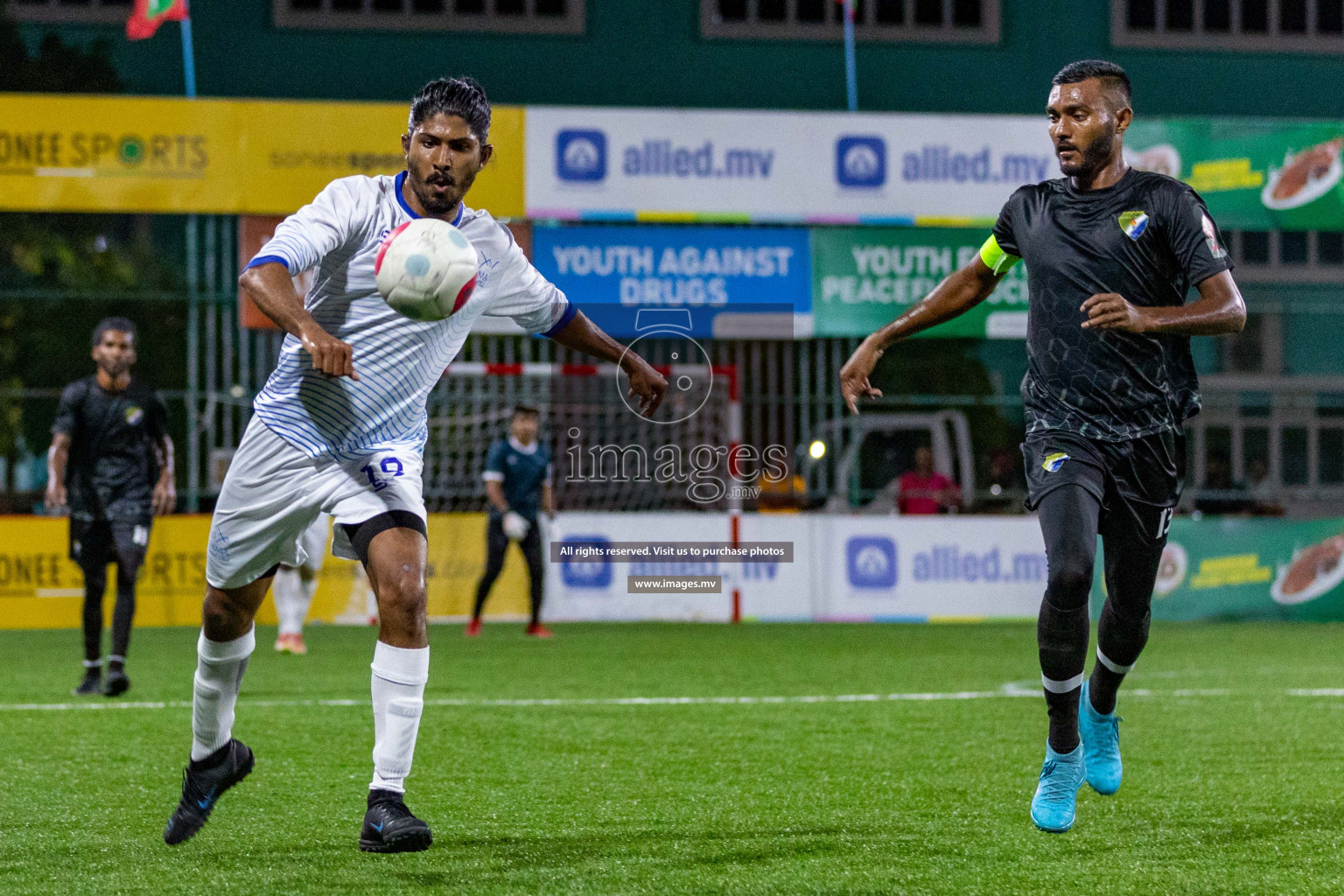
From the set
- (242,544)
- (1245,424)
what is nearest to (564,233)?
(1245,424)

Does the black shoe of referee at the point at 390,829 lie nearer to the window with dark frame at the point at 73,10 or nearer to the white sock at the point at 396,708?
the white sock at the point at 396,708

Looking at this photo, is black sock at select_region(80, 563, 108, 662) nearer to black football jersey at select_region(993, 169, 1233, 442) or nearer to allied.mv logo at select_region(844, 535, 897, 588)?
black football jersey at select_region(993, 169, 1233, 442)

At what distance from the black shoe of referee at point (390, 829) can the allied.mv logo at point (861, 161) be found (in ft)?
42.2

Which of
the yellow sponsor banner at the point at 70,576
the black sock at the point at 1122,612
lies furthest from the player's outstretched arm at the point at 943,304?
the yellow sponsor banner at the point at 70,576

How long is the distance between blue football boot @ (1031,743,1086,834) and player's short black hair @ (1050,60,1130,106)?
2045 millimetres

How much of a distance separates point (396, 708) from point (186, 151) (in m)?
12.5

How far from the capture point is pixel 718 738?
7.61 metres

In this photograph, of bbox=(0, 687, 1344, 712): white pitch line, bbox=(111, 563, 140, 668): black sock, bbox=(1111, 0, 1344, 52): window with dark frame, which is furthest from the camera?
bbox=(1111, 0, 1344, 52): window with dark frame

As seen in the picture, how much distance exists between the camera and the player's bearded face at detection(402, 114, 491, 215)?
4.60m

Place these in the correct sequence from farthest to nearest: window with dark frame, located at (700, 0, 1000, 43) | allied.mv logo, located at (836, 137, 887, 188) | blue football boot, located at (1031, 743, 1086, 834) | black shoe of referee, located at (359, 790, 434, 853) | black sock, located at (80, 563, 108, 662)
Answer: window with dark frame, located at (700, 0, 1000, 43), allied.mv logo, located at (836, 137, 887, 188), black sock, located at (80, 563, 108, 662), blue football boot, located at (1031, 743, 1086, 834), black shoe of referee, located at (359, 790, 434, 853)

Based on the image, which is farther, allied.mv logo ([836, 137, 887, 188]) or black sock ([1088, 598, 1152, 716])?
allied.mv logo ([836, 137, 887, 188])

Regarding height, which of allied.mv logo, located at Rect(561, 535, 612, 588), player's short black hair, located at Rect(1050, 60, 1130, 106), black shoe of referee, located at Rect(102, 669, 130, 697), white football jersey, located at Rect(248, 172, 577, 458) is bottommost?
black shoe of referee, located at Rect(102, 669, 130, 697)

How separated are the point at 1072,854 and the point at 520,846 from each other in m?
1.60

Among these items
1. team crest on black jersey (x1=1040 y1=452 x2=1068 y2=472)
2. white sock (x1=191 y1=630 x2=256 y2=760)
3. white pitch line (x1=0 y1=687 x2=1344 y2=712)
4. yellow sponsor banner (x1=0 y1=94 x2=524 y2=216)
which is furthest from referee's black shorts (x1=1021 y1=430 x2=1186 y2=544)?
yellow sponsor banner (x1=0 y1=94 x2=524 y2=216)
